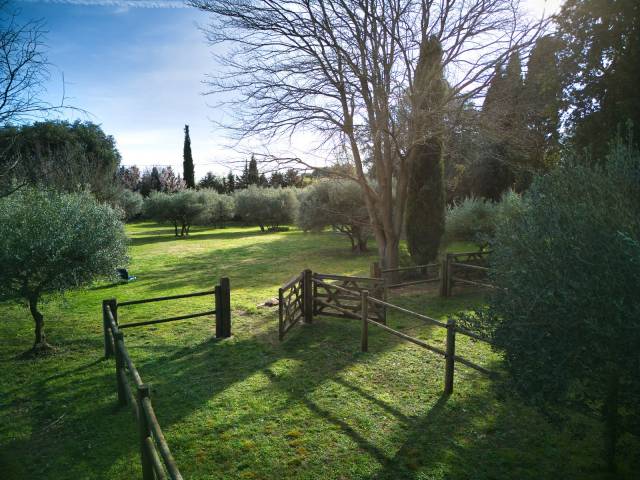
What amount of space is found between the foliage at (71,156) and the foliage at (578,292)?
2369cm

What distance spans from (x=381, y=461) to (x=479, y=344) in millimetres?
4686

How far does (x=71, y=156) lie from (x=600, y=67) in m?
24.9

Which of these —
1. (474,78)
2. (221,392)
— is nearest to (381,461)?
(221,392)

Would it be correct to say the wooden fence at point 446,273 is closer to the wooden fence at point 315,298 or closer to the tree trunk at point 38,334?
the wooden fence at point 315,298

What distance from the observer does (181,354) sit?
8.19m

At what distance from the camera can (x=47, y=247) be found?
746 cm

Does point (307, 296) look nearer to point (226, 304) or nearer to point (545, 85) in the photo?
point (226, 304)

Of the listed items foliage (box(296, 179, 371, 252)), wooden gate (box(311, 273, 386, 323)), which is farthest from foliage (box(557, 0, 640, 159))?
foliage (box(296, 179, 371, 252))

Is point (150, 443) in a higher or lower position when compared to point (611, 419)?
higher

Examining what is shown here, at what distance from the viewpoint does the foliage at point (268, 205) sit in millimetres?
40656

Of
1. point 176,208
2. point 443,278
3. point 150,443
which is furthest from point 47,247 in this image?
point 176,208

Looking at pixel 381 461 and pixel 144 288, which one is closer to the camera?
pixel 381 461

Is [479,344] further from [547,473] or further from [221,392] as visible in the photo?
[221,392]

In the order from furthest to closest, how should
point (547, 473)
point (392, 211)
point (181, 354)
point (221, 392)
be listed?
point (392, 211), point (181, 354), point (221, 392), point (547, 473)
